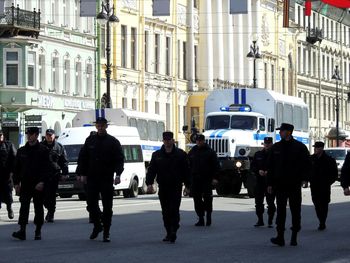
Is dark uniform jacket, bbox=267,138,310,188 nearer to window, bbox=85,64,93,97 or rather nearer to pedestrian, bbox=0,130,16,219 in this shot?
pedestrian, bbox=0,130,16,219

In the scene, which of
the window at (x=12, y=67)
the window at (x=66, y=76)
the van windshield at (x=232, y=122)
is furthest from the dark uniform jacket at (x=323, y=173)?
the window at (x=66, y=76)

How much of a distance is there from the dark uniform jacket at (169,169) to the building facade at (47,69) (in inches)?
1416

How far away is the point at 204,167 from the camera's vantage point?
27.5 meters

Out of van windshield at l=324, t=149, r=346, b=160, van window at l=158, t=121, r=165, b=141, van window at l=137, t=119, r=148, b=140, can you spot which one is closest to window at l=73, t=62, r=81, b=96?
van windshield at l=324, t=149, r=346, b=160

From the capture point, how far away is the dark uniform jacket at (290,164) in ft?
69.2

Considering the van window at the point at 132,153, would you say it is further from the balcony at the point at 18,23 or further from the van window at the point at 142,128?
the balcony at the point at 18,23

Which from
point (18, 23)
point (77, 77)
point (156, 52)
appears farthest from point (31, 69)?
point (156, 52)

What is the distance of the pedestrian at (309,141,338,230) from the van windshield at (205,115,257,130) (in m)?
20.8

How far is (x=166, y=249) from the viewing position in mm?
20344

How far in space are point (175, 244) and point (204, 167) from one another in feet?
19.9

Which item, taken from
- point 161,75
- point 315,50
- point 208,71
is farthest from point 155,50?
point 315,50

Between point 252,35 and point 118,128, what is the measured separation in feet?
181

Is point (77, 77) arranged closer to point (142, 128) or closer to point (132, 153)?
point (142, 128)

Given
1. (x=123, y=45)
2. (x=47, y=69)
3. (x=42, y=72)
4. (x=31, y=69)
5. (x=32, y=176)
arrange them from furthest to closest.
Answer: (x=123, y=45), (x=47, y=69), (x=42, y=72), (x=31, y=69), (x=32, y=176)
